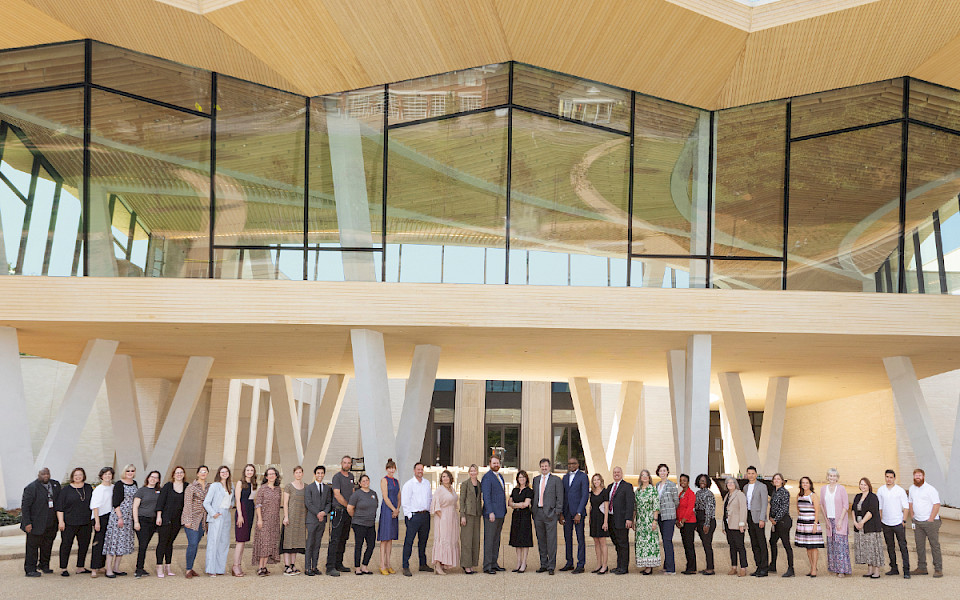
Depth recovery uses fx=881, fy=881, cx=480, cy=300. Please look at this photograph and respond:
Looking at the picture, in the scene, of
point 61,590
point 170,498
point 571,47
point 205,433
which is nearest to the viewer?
point 61,590

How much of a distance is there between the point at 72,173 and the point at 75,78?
1.94m

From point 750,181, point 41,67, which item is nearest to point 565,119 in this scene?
point 750,181

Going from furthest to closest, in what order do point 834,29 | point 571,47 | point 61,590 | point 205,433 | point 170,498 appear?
point 205,433 < point 571,47 < point 834,29 < point 170,498 < point 61,590

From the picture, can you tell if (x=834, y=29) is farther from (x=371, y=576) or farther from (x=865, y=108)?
(x=371, y=576)

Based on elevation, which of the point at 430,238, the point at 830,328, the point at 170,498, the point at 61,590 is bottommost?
the point at 61,590

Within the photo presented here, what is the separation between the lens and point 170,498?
38.2 ft

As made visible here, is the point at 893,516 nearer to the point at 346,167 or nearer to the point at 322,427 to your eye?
the point at 346,167

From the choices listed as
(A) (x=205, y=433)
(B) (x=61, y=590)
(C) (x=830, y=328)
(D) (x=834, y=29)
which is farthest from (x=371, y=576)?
(A) (x=205, y=433)

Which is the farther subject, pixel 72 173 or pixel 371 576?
pixel 72 173

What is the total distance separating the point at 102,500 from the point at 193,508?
1240 mm

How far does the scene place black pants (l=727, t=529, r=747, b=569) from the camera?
485 inches

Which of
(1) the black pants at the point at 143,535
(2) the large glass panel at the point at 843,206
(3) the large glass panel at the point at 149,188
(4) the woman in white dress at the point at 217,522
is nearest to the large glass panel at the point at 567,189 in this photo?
(2) the large glass panel at the point at 843,206

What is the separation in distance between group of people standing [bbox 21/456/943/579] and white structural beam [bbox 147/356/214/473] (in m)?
11.0

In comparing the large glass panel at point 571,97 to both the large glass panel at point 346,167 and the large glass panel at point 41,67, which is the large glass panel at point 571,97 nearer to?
the large glass panel at point 346,167
